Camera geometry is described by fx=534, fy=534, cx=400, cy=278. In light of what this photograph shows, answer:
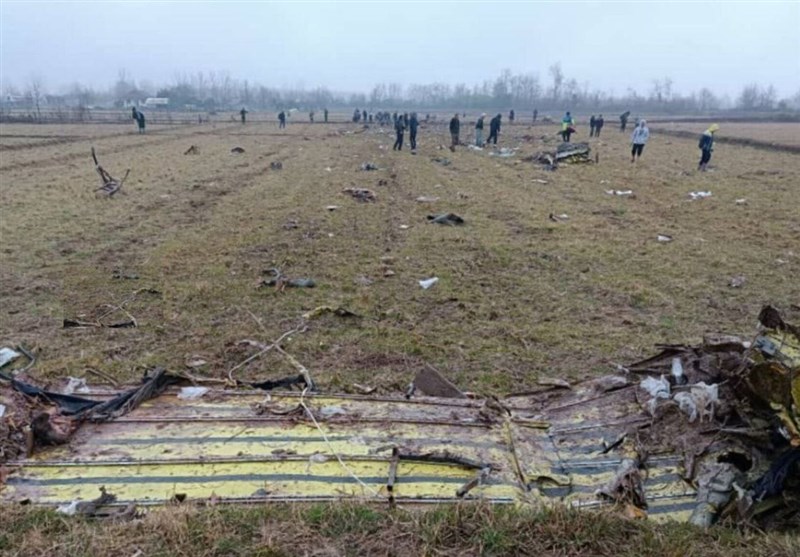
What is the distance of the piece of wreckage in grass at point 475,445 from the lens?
2893 mm

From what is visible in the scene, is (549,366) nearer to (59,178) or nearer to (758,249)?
(758,249)

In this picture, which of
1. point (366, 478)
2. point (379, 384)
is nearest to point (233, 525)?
point (366, 478)

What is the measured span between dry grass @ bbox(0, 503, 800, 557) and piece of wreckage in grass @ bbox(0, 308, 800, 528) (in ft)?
0.57

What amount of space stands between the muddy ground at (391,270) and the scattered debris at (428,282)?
12cm

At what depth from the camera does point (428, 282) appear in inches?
272

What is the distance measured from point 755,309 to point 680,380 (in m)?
3.05

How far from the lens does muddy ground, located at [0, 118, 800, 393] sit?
5062mm

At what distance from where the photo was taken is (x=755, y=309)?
6086mm

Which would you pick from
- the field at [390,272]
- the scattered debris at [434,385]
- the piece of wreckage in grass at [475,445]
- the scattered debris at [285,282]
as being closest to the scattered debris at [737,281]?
the field at [390,272]

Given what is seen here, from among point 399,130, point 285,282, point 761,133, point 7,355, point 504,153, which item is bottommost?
point 7,355

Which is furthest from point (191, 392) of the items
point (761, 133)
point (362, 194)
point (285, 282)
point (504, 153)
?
point (761, 133)

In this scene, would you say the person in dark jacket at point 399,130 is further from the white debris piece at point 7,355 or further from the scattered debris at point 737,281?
the white debris piece at point 7,355

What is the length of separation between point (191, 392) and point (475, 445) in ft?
7.22

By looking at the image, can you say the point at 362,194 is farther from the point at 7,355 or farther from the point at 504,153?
the point at 504,153
